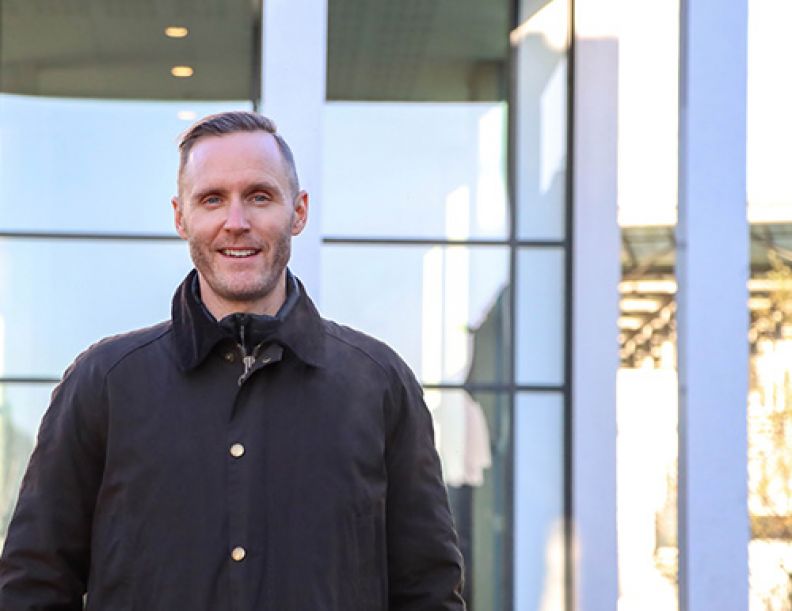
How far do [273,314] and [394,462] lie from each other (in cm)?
31

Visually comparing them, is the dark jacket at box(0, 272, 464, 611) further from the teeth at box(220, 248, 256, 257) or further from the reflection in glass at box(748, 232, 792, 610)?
the reflection in glass at box(748, 232, 792, 610)

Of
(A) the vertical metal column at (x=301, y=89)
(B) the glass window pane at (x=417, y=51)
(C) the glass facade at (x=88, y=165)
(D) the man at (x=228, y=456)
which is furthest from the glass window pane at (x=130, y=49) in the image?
(D) the man at (x=228, y=456)

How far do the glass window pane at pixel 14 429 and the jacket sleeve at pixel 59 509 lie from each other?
27.1 ft

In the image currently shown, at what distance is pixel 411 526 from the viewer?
2.88 meters

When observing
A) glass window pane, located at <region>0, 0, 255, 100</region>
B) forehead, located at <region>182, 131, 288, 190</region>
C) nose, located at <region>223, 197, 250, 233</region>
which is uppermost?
glass window pane, located at <region>0, 0, 255, 100</region>

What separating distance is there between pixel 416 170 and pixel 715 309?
9.54 ft

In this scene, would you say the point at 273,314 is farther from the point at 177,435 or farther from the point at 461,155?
the point at 461,155

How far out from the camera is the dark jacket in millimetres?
2717

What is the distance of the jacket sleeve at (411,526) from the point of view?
288 centimetres

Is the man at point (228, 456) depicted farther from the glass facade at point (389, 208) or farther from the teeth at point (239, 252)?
the glass facade at point (389, 208)

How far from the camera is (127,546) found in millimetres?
2721

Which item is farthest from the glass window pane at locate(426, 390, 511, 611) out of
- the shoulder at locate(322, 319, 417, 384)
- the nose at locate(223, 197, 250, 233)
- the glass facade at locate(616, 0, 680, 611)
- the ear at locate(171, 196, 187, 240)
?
the nose at locate(223, 197, 250, 233)

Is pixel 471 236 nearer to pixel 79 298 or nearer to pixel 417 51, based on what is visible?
pixel 417 51

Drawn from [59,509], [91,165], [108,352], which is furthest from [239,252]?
[91,165]
